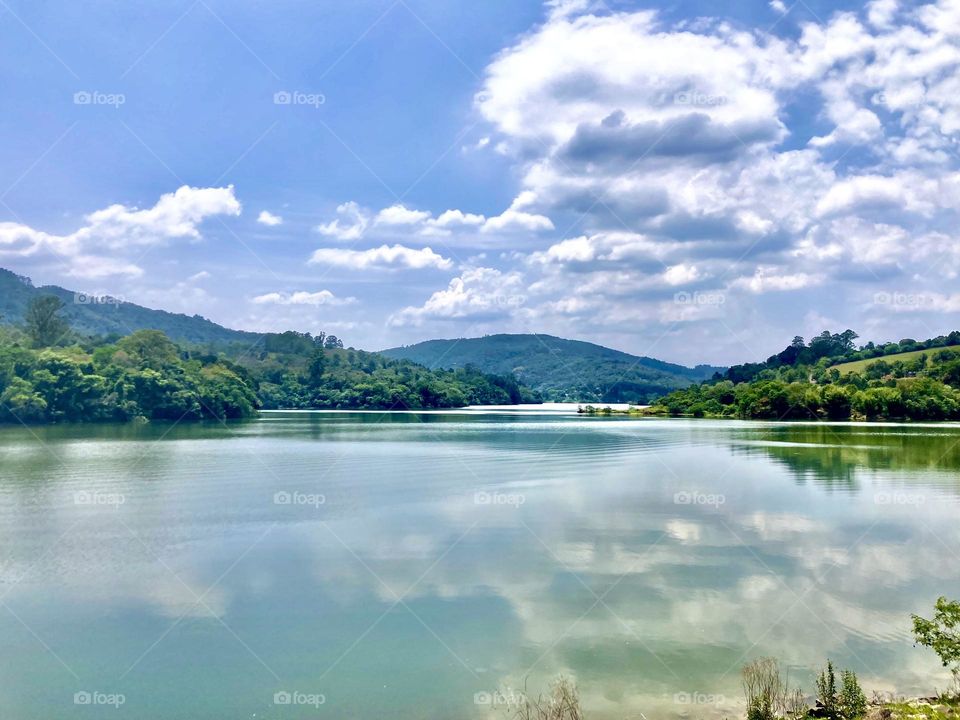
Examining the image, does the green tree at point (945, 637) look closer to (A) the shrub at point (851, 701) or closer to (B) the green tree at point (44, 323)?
(A) the shrub at point (851, 701)

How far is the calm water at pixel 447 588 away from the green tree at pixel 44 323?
5194 inches

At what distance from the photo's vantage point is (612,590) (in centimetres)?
1981

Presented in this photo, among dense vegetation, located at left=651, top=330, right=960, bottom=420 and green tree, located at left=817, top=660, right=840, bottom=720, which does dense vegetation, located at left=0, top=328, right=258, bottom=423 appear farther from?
green tree, located at left=817, top=660, right=840, bottom=720

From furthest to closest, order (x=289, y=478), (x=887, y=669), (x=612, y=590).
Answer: (x=289, y=478)
(x=612, y=590)
(x=887, y=669)

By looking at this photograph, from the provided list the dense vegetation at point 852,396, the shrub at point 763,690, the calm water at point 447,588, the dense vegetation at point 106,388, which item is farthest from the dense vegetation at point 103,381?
the shrub at point 763,690

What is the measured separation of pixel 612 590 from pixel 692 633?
12.1 ft

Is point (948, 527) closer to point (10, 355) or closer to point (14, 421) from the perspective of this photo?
point (14, 421)

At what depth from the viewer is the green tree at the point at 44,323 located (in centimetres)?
15462

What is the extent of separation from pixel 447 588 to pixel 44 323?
16814 centimetres

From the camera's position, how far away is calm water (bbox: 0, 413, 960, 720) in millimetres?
13680

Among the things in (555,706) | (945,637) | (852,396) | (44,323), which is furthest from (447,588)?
(44,323)

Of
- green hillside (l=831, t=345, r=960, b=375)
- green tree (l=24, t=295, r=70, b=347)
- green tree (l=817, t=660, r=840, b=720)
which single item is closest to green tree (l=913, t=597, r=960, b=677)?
green tree (l=817, t=660, r=840, b=720)

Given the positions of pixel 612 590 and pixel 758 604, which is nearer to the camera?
pixel 758 604

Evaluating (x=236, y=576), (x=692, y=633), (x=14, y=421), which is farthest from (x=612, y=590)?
(x=14, y=421)
